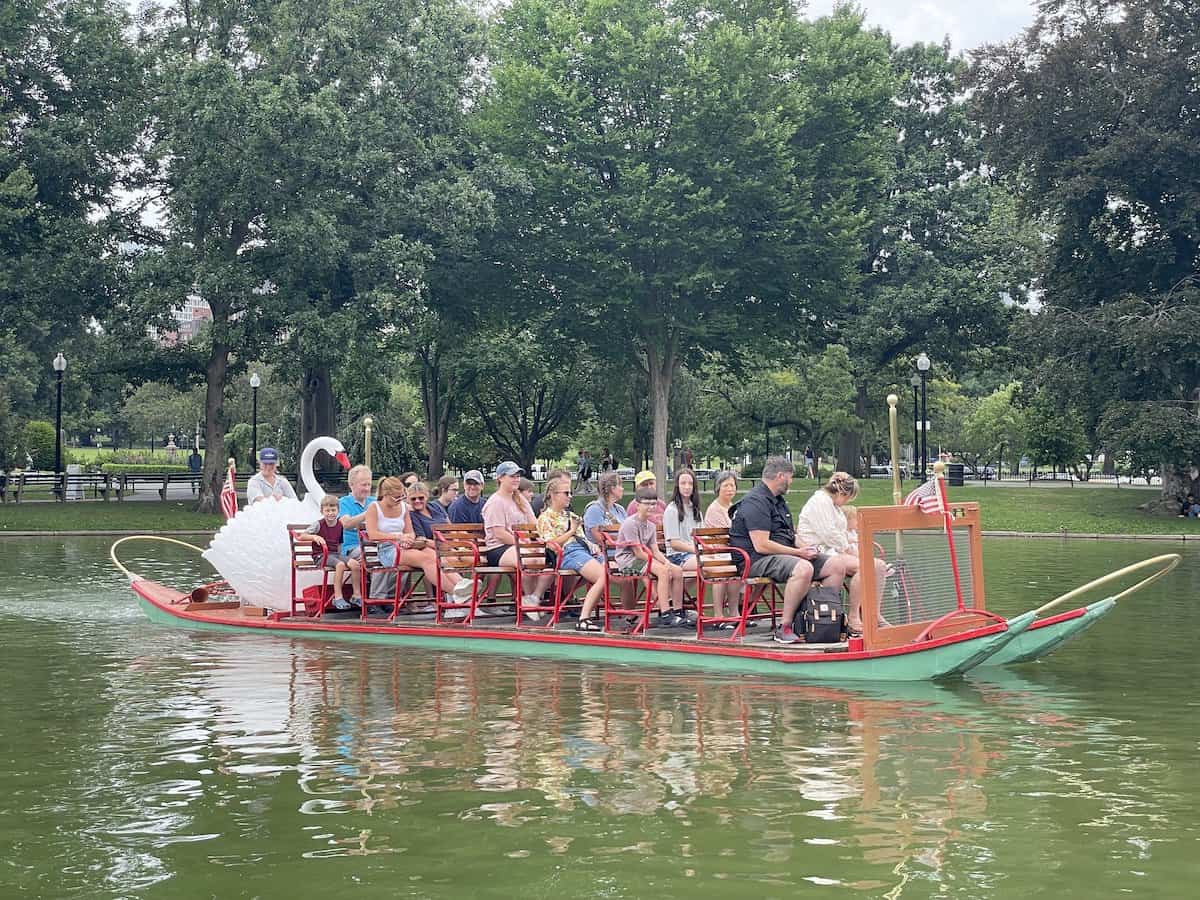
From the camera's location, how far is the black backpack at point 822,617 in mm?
13961

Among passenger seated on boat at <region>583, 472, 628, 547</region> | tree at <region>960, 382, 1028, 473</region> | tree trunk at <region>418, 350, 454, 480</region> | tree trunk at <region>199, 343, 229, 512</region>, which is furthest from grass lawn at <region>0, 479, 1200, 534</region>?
tree at <region>960, 382, 1028, 473</region>

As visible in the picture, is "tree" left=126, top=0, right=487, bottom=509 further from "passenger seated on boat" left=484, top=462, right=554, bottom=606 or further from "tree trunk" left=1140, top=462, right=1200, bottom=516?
"passenger seated on boat" left=484, top=462, right=554, bottom=606

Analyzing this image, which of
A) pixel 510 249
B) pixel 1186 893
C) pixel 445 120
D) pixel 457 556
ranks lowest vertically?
pixel 1186 893

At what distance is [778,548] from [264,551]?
6.71 metres

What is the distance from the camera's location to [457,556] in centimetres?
1648

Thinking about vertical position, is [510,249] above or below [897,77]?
below

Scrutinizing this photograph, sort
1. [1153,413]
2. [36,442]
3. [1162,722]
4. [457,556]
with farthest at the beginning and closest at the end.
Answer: [36,442] → [1153,413] → [457,556] → [1162,722]

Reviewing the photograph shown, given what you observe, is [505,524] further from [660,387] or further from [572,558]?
[660,387]

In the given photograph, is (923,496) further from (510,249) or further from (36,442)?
(36,442)

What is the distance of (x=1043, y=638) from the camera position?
13.5 m

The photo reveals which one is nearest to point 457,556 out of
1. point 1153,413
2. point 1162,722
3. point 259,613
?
point 259,613

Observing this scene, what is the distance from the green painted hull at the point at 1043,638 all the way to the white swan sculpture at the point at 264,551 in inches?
312

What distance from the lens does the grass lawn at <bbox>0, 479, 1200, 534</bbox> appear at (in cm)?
3784

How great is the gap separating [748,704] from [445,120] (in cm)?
3743
